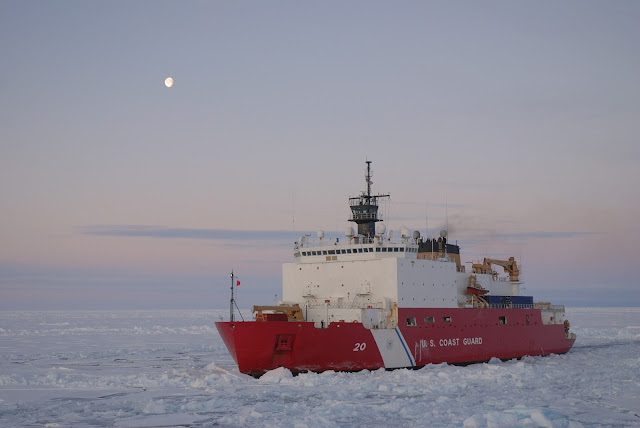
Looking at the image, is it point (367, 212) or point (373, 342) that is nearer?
point (373, 342)

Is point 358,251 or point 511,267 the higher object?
point 358,251

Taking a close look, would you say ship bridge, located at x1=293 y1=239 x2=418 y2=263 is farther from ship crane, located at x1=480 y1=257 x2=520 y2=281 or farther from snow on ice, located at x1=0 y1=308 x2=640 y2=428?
ship crane, located at x1=480 y1=257 x2=520 y2=281

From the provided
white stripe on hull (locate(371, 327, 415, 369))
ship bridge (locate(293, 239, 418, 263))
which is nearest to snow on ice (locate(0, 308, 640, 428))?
white stripe on hull (locate(371, 327, 415, 369))

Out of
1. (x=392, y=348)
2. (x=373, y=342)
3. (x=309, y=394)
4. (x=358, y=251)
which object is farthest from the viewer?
(x=358, y=251)

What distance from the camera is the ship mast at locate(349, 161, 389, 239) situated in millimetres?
31712

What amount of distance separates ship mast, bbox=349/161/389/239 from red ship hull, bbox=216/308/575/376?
5021 millimetres

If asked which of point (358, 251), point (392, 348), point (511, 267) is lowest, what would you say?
point (392, 348)

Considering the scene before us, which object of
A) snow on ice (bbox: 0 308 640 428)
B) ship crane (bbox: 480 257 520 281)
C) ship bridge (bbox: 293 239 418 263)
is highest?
ship bridge (bbox: 293 239 418 263)

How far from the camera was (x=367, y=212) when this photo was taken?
31703 mm

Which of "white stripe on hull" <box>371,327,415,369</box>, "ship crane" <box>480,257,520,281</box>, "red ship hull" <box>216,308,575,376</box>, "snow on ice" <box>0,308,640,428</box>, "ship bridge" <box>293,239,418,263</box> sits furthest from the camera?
"ship crane" <box>480,257,520,281</box>

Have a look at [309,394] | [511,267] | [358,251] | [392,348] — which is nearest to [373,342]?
[392,348]

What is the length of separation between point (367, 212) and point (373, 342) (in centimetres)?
738

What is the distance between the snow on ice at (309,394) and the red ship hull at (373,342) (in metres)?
0.53

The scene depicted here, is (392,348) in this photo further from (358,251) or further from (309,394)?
(309,394)
